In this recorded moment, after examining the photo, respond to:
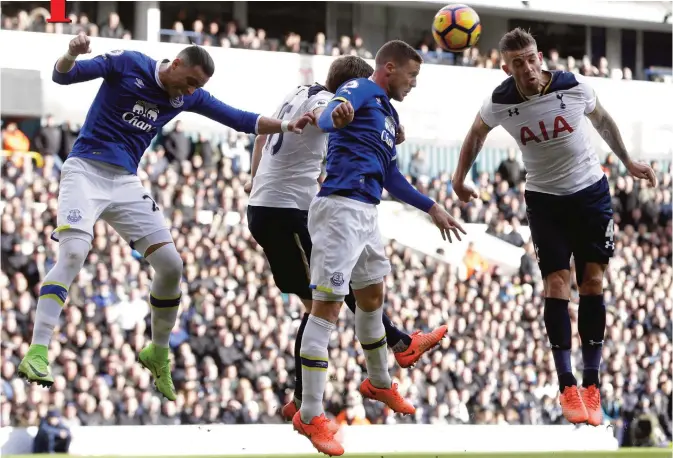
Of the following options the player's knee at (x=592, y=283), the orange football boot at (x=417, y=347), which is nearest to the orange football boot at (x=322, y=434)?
the orange football boot at (x=417, y=347)

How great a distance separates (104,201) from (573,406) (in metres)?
3.73

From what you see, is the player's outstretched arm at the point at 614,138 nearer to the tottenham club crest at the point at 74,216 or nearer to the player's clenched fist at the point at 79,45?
the player's clenched fist at the point at 79,45

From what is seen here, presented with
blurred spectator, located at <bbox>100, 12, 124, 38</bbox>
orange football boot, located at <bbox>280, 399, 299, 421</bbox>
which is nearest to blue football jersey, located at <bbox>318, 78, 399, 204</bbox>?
orange football boot, located at <bbox>280, 399, 299, 421</bbox>

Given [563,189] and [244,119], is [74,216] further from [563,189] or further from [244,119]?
[563,189]

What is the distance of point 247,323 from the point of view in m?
16.3

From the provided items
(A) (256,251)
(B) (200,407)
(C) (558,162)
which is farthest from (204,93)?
(A) (256,251)

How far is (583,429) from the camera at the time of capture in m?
18.1

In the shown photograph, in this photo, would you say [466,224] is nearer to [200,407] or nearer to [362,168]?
→ [200,407]

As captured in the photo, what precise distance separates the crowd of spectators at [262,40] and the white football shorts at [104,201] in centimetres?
1172

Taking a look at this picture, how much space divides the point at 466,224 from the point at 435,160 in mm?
1607

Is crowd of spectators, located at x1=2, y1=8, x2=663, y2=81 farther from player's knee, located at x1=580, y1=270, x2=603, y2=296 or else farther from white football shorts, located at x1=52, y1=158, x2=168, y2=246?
player's knee, located at x1=580, y1=270, x2=603, y2=296

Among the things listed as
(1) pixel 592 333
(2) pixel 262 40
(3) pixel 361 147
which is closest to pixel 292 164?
(3) pixel 361 147

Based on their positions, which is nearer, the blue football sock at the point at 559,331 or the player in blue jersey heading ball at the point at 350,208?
the player in blue jersey heading ball at the point at 350,208

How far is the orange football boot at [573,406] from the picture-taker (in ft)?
25.6
